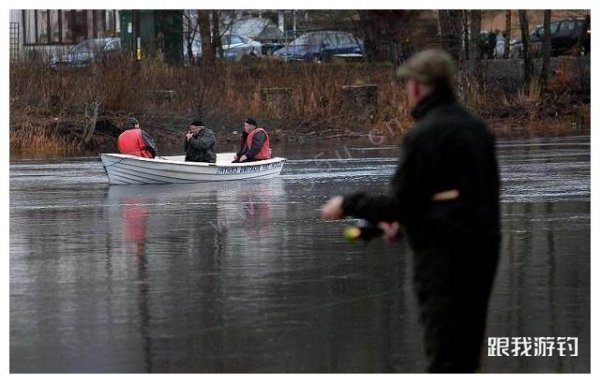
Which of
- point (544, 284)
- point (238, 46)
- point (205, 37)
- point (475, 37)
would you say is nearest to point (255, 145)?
point (544, 284)

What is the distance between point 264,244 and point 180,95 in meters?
27.4

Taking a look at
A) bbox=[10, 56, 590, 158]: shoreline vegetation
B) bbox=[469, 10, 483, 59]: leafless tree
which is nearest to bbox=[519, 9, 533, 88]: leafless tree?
bbox=[10, 56, 590, 158]: shoreline vegetation

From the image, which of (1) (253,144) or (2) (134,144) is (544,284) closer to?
(1) (253,144)

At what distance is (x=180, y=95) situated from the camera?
41.9 m

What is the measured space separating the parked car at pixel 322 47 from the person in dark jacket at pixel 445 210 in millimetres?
42508

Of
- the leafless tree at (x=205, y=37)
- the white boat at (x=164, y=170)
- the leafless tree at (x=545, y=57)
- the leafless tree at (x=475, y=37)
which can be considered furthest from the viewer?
the leafless tree at (x=205, y=37)

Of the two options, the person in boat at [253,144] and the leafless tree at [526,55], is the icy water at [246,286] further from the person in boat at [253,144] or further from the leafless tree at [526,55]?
the leafless tree at [526,55]

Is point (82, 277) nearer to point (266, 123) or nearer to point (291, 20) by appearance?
point (266, 123)

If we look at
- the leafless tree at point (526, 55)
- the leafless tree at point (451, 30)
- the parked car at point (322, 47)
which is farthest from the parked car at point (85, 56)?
the leafless tree at point (526, 55)

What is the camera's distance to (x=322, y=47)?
5022cm

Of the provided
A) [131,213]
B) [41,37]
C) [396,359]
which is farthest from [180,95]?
Result: [396,359]

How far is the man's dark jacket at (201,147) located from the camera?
25.2m
